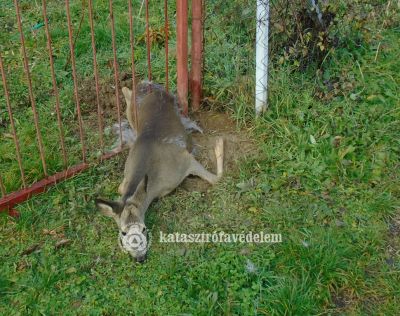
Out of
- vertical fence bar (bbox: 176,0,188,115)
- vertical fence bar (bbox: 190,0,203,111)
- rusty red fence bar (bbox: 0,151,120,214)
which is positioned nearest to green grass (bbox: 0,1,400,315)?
rusty red fence bar (bbox: 0,151,120,214)

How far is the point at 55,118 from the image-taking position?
5965mm

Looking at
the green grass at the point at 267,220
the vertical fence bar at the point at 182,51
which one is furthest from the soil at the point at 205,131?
the vertical fence bar at the point at 182,51

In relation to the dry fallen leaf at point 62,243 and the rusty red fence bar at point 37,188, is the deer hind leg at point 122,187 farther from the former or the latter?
the dry fallen leaf at point 62,243

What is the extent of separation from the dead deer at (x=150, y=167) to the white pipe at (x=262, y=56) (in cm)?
56

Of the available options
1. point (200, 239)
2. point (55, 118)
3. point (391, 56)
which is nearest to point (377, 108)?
point (391, 56)

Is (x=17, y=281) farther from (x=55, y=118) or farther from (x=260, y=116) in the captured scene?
(x=260, y=116)

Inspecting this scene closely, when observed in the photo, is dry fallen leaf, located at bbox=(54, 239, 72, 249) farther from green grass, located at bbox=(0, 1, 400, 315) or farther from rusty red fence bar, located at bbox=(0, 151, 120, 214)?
rusty red fence bar, located at bbox=(0, 151, 120, 214)

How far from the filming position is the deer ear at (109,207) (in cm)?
416

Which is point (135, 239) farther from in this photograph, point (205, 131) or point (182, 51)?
point (182, 51)

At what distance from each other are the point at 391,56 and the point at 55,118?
3.48 m

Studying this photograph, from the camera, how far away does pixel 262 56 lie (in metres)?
5.40

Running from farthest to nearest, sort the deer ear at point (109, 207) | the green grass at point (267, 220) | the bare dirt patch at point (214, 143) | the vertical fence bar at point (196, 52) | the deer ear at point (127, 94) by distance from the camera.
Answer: the deer ear at point (127, 94), the vertical fence bar at point (196, 52), the bare dirt patch at point (214, 143), the deer ear at point (109, 207), the green grass at point (267, 220)

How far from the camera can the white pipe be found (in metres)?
5.28

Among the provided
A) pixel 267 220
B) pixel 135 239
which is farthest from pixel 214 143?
pixel 135 239
